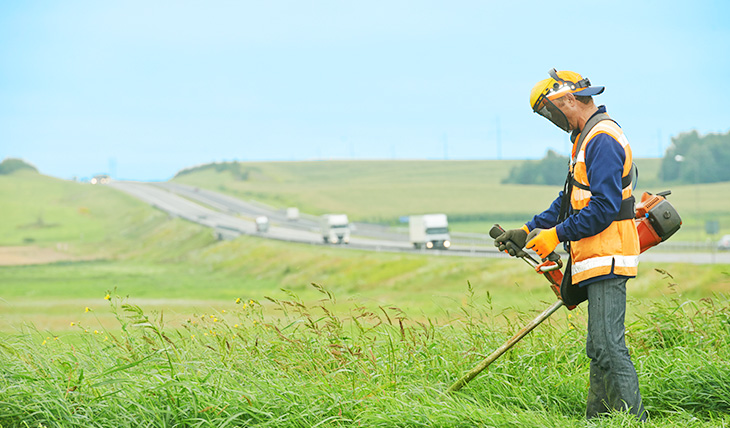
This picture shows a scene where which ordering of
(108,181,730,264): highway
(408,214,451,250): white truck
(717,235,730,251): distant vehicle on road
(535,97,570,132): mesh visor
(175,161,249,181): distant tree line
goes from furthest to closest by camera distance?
(175,161,249,181): distant tree line
(408,214,451,250): white truck
(717,235,730,251): distant vehicle on road
(108,181,730,264): highway
(535,97,570,132): mesh visor

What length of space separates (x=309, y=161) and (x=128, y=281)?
11410 centimetres

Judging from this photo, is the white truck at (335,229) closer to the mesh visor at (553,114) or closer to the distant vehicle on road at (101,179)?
the mesh visor at (553,114)

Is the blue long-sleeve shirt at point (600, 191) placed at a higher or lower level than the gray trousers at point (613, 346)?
higher

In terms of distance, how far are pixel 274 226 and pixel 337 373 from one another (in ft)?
307

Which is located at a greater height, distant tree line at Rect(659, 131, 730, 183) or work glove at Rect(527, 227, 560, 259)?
distant tree line at Rect(659, 131, 730, 183)

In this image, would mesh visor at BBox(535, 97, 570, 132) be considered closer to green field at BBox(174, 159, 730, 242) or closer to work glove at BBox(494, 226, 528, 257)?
work glove at BBox(494, 226, 528, 257)

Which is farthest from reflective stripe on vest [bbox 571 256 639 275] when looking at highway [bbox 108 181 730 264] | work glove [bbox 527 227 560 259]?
highway [bbox 108 181 730 264]

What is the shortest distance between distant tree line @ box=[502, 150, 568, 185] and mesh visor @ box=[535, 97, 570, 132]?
438 ft

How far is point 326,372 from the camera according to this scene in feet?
14.8

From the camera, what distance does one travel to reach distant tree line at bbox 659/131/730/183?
396 ft

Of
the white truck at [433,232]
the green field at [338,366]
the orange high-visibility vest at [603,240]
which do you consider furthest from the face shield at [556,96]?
the white truck at [433,232]

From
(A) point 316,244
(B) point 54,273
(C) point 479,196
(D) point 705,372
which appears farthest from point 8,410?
(C) point 479,196

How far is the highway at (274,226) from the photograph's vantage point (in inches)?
1991

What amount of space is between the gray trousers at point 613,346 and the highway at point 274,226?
4178 centimetres
